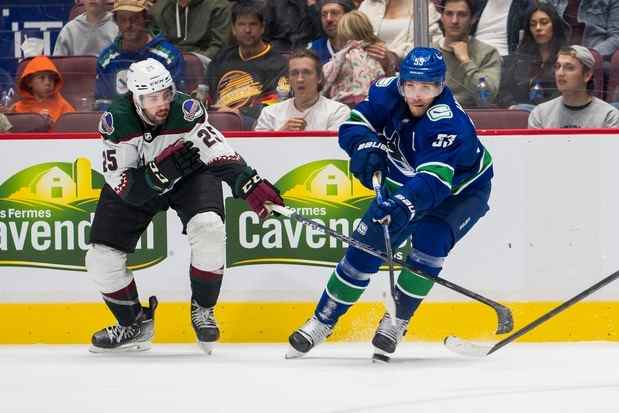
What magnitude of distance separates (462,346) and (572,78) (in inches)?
55.2

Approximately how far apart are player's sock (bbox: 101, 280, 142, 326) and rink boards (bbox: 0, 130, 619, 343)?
32cm

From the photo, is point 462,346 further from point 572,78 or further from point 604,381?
point 572,78

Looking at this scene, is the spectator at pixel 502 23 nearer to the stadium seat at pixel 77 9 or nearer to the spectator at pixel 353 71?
the spectator at pixel 353 71

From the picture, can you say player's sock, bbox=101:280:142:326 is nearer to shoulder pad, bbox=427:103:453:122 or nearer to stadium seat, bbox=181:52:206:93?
stadium seat, bbox=181:52:206:93

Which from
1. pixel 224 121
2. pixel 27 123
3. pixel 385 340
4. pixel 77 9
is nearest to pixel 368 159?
pixel 385 340

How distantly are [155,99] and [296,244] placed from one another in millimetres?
1067

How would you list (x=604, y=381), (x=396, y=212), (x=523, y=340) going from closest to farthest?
(x=604, y=381) → (x=396, y=212) → (x=523, y=340)

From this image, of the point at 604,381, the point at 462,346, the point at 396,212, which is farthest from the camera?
the point at 462,346

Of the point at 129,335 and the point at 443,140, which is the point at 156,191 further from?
the point at 443,140

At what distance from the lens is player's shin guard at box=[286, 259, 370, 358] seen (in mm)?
5516

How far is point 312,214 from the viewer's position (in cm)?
618

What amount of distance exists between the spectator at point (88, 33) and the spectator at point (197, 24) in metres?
0.27

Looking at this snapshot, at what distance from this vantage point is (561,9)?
629cm

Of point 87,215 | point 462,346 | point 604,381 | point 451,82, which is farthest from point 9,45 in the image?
point 604,381
